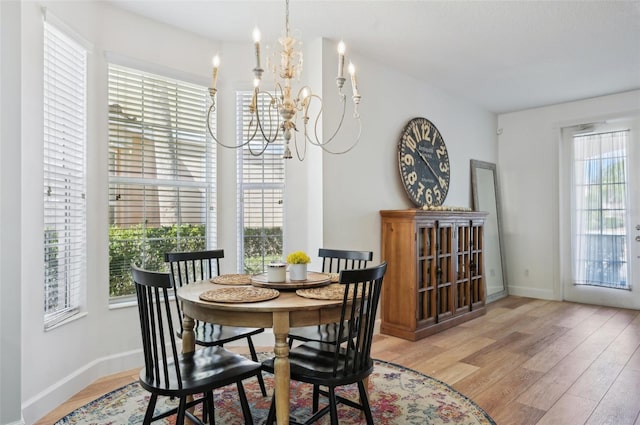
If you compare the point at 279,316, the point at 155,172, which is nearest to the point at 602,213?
the point at 279,316

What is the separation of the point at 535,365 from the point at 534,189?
130 inches

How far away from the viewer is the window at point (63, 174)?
96.8 inches

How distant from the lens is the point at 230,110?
140 inches

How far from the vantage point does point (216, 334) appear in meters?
2.36

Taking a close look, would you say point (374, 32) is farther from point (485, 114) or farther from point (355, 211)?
point (485, 114)

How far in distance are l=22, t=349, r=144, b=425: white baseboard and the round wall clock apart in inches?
120

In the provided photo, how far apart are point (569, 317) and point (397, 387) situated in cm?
301

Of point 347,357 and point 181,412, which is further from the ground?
point 347,357

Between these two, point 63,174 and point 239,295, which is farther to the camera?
point 63,174

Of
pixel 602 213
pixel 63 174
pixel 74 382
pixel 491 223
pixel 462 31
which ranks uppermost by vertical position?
pixel 462 31

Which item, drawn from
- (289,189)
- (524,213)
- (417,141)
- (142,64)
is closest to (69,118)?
(142,64)

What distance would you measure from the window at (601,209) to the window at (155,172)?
4.82 meters

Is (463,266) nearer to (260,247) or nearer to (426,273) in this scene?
(426,273)

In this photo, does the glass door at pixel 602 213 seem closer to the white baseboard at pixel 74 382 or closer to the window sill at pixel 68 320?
the white baseboard at pixel 74 382
